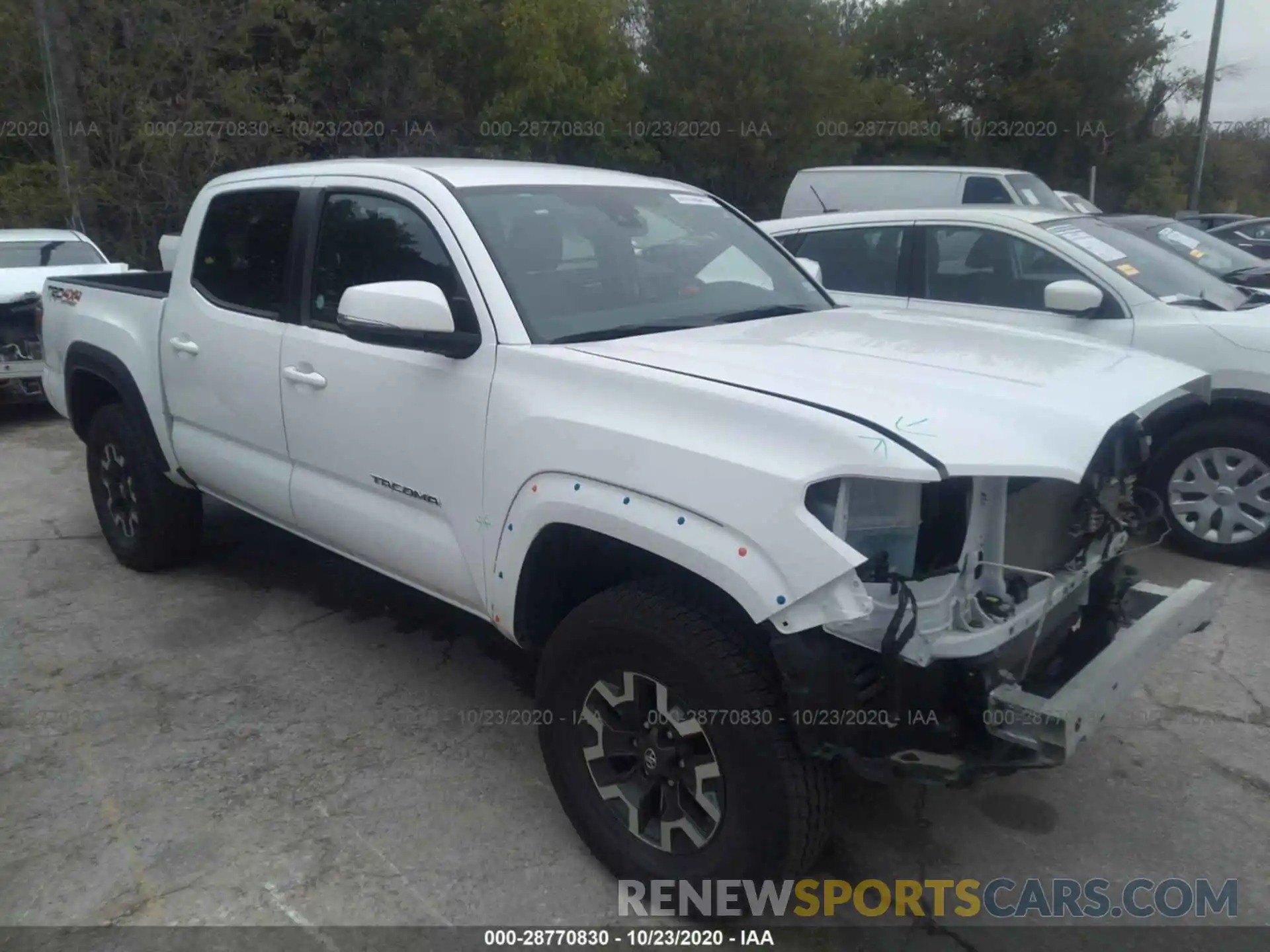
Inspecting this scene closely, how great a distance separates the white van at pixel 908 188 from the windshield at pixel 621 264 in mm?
9044

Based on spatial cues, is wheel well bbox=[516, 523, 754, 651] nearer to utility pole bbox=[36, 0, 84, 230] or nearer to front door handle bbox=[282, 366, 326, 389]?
front door handle bbox=[282, 366, 326, 389]

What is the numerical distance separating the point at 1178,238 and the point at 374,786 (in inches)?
253

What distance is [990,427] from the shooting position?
2492 millimetres

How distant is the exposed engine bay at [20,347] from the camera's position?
28.8 feet

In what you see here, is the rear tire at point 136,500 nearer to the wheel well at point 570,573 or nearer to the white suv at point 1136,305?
the wheel well at point 570,573

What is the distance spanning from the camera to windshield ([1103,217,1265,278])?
22.9ft

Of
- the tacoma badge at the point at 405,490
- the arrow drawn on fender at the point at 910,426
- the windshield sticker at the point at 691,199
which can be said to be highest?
the windshield sticker at the point at 691,199


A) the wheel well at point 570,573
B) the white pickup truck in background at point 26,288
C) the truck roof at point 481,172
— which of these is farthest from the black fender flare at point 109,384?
the white pickup truck in background at point 26,288

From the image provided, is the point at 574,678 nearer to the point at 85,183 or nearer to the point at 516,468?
the point at 516,468

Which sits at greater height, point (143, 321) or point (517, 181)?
point (517, 181)

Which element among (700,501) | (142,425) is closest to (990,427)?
(700,501)

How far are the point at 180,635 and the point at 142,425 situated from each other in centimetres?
102

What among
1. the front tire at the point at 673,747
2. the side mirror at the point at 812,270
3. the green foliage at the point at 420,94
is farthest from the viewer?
the green foliage at the point at 420,94

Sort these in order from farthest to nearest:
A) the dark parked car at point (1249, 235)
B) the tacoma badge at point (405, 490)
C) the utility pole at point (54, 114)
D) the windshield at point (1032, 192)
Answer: the dark parked car at point (1249, 235)
the utility pole at point (54, 114)
the windshield at point (1032, 192)
the tacoma badge at point (405, 490)
